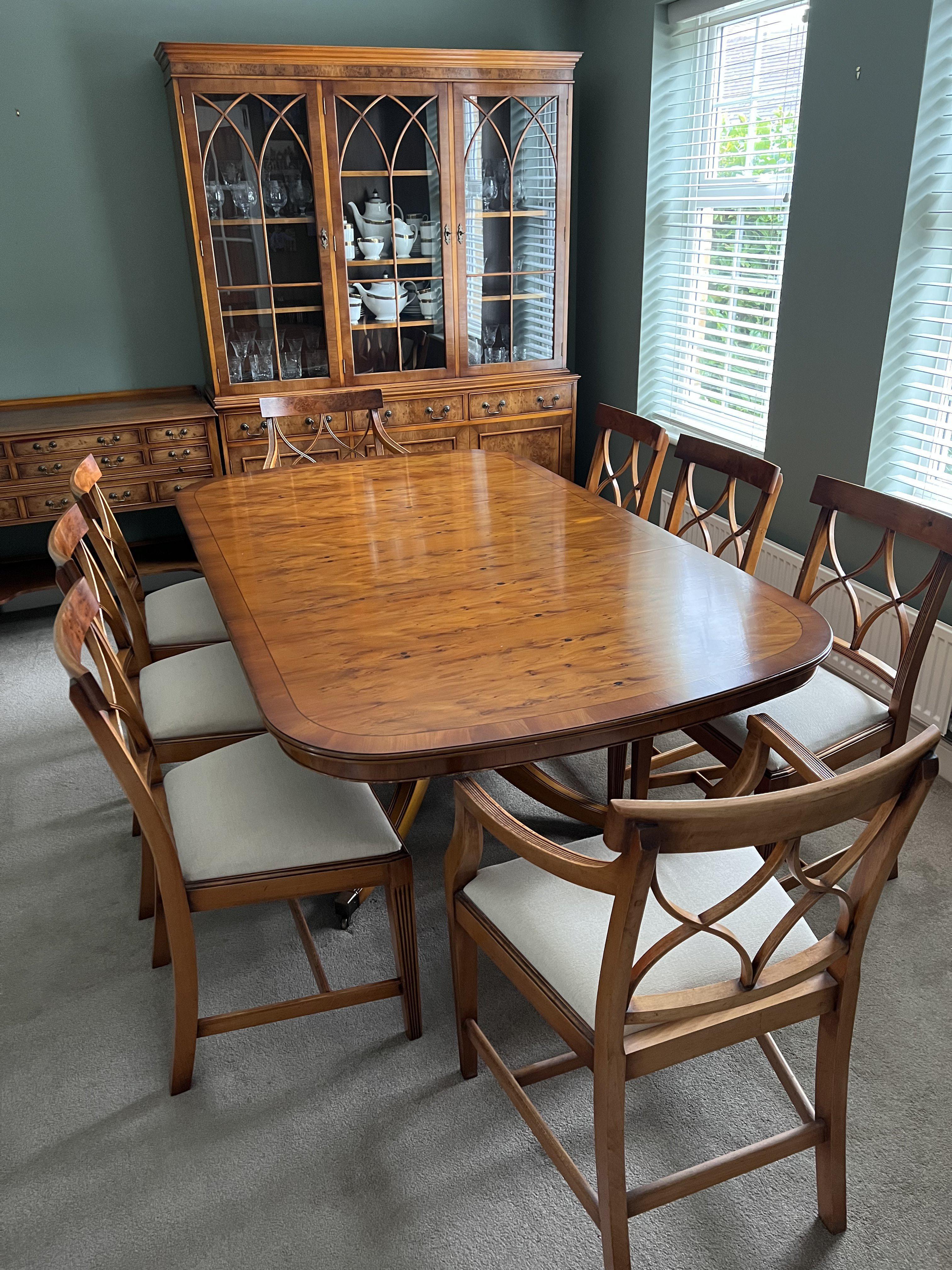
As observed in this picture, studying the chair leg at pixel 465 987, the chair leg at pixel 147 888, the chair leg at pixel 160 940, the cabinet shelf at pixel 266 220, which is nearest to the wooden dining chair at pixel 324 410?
the cabinet shelf at pixel 266 220

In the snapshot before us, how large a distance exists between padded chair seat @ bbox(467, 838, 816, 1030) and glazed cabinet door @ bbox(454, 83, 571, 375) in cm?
298

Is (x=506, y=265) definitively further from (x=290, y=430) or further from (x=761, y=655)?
(x=761, y=655)

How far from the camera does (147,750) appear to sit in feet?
6.32

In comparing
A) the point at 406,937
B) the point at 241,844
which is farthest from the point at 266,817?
the point at 406,937

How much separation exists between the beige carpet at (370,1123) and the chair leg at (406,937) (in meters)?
0.06

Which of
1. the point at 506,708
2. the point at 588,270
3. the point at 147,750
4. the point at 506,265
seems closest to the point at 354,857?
the point at 506,708

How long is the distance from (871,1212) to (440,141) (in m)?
3.70


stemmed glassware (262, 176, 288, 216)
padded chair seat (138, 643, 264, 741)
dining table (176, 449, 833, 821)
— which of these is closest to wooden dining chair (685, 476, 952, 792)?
dining table (176, 449, 833, 821)

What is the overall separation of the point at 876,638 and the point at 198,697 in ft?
6.47

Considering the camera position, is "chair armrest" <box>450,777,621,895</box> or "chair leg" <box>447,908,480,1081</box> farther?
"chair leg" <box>447,908,480,1081</box>

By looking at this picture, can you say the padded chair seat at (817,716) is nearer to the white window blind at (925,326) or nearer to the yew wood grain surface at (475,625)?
the yew wood grain surface at (475,625)

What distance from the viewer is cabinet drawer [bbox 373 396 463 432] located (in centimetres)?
390

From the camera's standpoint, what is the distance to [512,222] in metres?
3.96

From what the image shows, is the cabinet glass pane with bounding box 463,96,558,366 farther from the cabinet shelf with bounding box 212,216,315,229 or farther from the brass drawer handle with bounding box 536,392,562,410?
the cabinet shelf with bounding box 212,216,315,229
